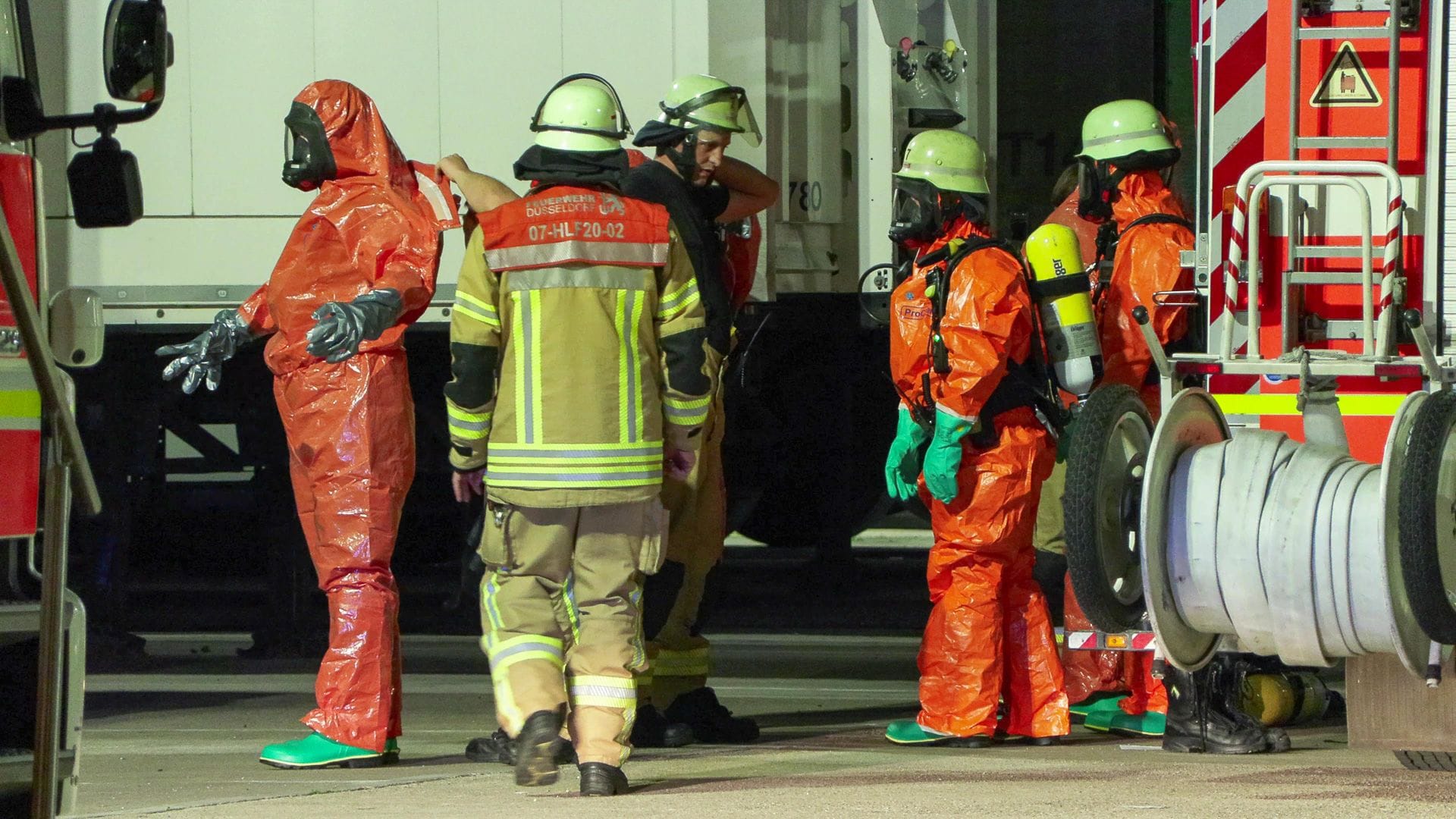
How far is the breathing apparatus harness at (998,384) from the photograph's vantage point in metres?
6.29

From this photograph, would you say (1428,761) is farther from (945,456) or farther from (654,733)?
(654,733)

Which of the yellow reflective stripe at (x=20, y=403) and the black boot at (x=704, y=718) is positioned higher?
the yellow reflective stripe at (x=20, y=403)

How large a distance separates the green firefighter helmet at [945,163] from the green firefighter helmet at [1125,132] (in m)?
0.50

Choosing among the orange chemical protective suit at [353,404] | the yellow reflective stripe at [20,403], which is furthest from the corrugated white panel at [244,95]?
the yellow reflective stripe at [20,403]

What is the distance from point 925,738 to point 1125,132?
195 cm

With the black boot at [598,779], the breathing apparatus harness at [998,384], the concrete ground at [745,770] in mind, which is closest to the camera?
the concrete ground at [745,770]

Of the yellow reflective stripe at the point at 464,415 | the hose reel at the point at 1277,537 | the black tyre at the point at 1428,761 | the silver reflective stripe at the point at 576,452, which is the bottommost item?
the black tyre at the point at 1428,761

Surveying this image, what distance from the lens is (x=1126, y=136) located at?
6.88m

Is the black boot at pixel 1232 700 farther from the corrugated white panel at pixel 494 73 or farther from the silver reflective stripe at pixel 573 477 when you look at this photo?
the corrugated white panel at pixel 494 73

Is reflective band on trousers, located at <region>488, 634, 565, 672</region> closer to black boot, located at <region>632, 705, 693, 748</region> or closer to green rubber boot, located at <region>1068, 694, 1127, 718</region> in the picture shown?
black boot, located at <region>632, 705, 693, 748</region>

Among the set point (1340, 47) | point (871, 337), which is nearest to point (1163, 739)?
point (1340, 47)

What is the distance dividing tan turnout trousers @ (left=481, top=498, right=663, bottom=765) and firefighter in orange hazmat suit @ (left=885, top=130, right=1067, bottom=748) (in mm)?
1142

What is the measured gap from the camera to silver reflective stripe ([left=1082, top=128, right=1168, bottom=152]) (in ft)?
22.5

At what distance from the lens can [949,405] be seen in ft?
20.3
